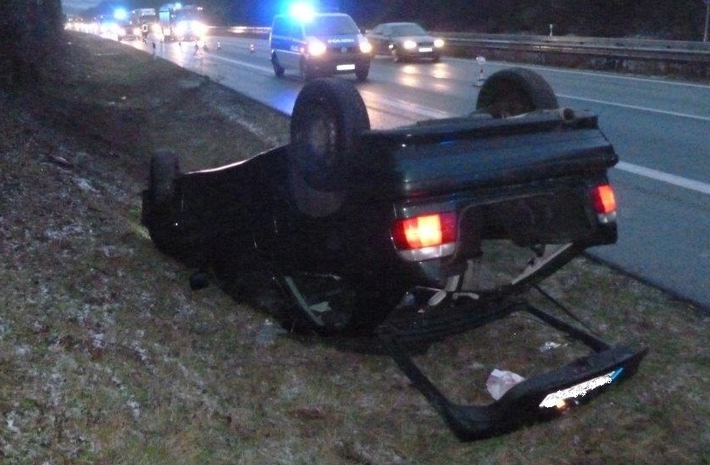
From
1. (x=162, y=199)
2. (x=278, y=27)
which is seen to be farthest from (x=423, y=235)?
(x=278, y=27)

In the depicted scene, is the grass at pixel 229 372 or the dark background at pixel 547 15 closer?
the grass at pixel 229 372

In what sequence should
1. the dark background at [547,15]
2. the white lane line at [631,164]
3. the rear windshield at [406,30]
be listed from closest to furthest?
the white lane line at [631,164] < the rear windshield at [406,30] < the dark background at [547,15]

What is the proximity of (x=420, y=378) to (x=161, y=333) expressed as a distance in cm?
153

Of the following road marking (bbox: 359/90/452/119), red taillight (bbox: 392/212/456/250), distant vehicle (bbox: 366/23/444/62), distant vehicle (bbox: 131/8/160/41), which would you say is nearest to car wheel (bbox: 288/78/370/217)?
red taillight (bbox: 392/212/456/250)

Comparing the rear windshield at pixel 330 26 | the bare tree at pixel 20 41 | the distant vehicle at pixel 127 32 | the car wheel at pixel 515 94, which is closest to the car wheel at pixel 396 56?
the rear windshield at pixel 330 26

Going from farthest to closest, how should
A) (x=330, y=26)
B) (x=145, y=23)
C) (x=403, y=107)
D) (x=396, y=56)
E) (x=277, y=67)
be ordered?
1. (x=145, y=23)
2. (x=396, y=56)
3. (x=277, y=67)
4. (x=330, y=26)
5. (x=403, y=107)

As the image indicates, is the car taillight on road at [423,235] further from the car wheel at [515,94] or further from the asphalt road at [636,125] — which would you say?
the asphalt road at [636,125]

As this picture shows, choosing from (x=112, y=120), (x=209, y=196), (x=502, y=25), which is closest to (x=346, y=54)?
(x=112, y=120)

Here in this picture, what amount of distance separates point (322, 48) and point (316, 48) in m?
0.18

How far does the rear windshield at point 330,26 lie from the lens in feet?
84.2

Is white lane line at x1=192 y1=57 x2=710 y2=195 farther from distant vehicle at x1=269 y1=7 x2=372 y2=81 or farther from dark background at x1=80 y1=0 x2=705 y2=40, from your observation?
dark background at x1=80 y1=0 x2=705 y2=40

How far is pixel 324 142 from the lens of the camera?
4.20 m

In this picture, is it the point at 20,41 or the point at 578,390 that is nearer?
the point at 578,390

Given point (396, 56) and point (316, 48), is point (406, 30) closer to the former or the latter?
point (396, 56)
